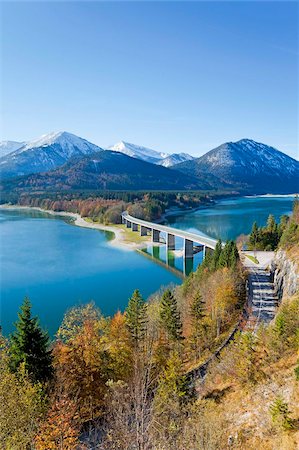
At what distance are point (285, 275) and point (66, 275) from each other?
3243cm

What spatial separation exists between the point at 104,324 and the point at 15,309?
58.8 ft

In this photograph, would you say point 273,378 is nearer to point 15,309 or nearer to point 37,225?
point 15,309

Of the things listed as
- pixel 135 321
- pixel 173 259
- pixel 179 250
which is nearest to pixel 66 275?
pixel 173 259

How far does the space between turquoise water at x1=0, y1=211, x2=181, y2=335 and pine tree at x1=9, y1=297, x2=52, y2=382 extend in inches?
613

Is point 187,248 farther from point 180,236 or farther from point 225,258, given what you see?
point 225,258

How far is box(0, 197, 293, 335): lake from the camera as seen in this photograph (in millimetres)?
39562

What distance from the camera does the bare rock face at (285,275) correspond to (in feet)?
87.3

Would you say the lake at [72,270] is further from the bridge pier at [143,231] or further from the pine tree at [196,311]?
the pine tree at [196,311]

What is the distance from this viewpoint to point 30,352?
55.0 feet

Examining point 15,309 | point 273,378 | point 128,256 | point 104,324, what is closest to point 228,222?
point 128,256

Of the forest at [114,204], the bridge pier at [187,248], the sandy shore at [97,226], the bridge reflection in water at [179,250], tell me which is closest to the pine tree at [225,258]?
the bridge reflection in water at [179,250]

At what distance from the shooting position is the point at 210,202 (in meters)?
172

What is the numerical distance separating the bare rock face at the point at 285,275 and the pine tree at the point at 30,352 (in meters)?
18.1

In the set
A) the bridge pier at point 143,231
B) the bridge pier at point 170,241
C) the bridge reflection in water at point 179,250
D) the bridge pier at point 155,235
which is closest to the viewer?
the bridge reflection in water at point 179,250
